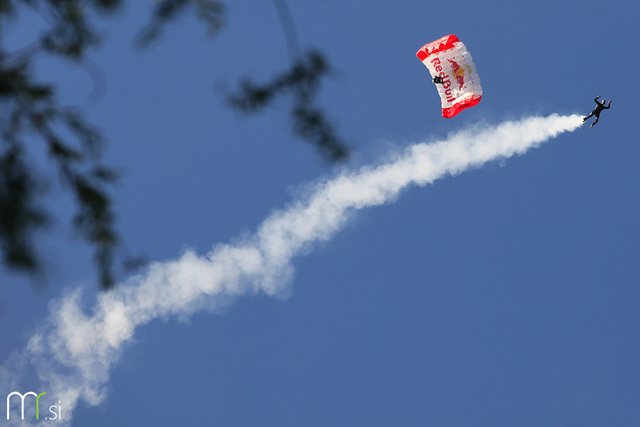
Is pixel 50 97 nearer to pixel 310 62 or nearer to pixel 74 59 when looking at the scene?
pixel 74 59

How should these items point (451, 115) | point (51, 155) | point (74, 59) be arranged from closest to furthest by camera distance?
1. point (51, 155)
2. point (74, 59)
3. point (451, 115)

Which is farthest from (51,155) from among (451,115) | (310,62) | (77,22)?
(451,115)

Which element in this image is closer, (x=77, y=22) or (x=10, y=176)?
(x=10, y=176)

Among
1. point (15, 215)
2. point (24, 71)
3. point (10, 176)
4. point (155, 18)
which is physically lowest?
point (15, 215)

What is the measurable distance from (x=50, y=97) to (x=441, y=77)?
2437 centimetres

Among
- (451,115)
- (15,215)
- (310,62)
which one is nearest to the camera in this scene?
(15,215)

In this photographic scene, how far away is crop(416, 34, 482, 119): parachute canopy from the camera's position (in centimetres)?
3161

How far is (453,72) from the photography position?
107ft

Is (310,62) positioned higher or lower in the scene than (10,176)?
higher

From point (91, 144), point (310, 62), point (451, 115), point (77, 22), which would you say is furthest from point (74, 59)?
point (451, 115)

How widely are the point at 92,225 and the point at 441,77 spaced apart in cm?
2421

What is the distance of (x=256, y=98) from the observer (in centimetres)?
1355

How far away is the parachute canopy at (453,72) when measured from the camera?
31.6m

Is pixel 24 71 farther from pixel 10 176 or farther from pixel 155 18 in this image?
pixel 155 18
